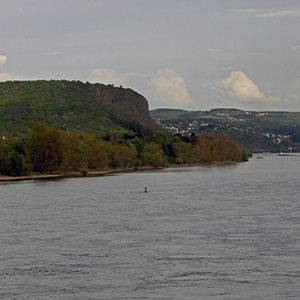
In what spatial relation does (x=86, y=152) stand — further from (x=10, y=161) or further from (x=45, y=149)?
(x=10, y=161)

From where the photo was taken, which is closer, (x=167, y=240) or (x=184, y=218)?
(x=167, y=240)

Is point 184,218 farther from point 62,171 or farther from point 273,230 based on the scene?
point 62,171

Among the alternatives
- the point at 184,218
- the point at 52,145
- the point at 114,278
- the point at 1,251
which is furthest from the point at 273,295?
the point at 52,145

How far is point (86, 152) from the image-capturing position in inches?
4409

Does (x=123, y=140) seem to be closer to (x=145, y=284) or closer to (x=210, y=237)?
(x=210, y=237)

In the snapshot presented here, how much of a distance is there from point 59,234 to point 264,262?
41.3 ft

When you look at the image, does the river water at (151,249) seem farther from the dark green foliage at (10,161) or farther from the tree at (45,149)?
the tree at (45,149)

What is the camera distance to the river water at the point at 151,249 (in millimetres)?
23844

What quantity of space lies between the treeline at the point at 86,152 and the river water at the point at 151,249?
47784 millimetres

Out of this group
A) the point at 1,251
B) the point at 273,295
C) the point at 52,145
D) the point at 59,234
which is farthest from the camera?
the point at 52,145

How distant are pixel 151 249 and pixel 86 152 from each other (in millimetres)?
82000

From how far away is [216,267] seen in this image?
1056 inches

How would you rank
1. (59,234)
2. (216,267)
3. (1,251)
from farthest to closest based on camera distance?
1. (59,234)
2. (1,251)
3. (216,267)

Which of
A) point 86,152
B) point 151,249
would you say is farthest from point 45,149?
point 151,249
